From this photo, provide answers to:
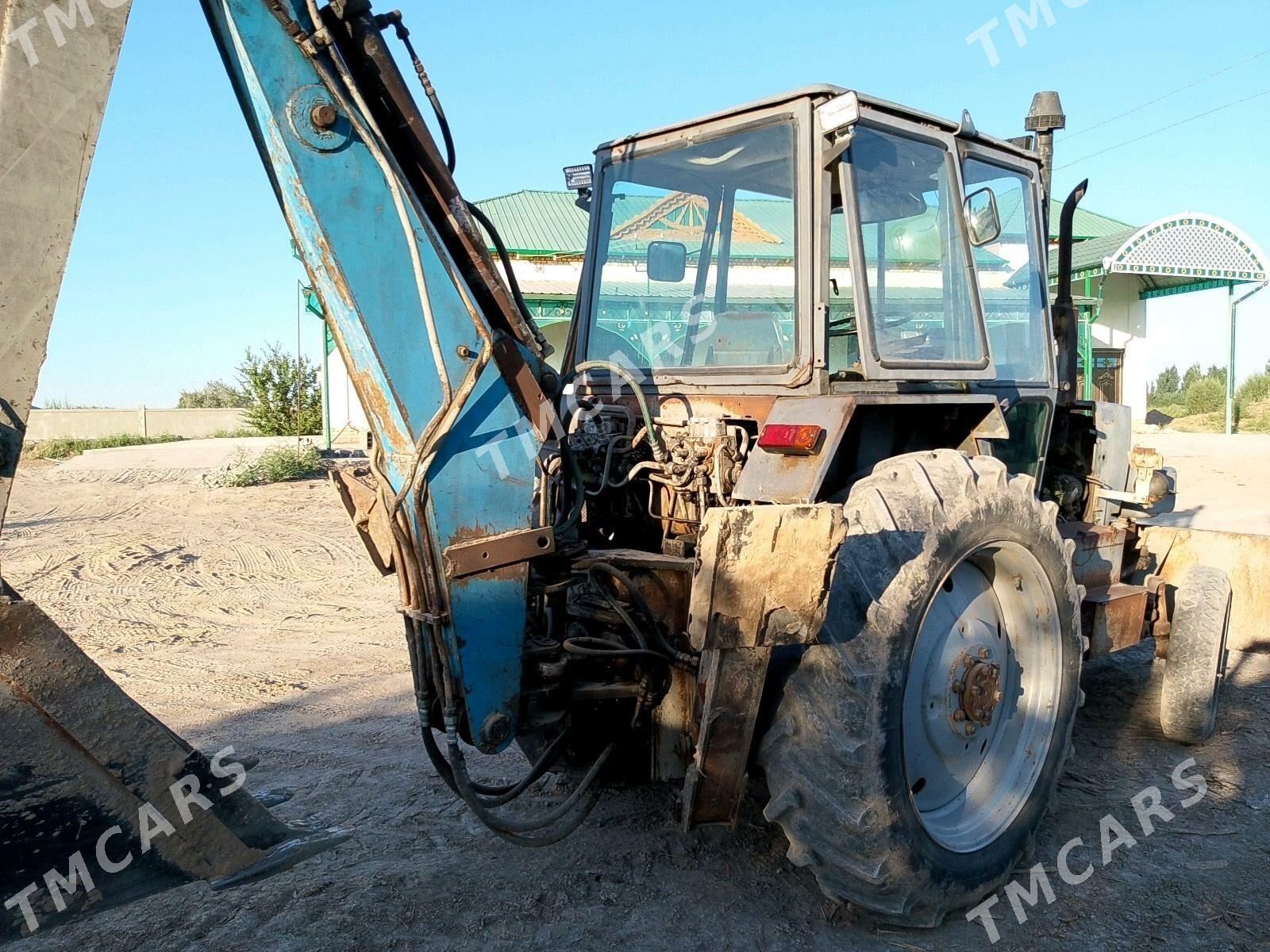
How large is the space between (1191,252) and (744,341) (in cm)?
1735

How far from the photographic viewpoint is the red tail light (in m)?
2.62

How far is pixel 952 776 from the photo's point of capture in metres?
2.98

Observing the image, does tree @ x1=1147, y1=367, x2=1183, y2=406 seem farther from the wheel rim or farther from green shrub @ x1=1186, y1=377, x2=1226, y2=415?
the wheel rim

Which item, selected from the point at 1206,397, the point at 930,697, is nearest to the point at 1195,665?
the point at 930,697

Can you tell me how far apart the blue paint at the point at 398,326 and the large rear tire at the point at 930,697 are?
851mm

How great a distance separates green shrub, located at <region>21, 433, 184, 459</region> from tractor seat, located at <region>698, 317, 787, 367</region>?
18966 mm

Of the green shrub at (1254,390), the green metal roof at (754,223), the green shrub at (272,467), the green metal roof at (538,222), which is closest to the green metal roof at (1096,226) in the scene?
the green metal roof at (754,223)

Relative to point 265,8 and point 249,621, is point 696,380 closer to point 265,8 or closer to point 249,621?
point 265,8

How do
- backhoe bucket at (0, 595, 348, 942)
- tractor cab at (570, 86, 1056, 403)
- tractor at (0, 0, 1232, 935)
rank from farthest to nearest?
tractor cab at (570, 86, 1056, 403) → tractor at (0, 0, 1232, 935) → backhoe bucket at (0, 595, 348, 942)

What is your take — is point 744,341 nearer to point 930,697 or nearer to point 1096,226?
point 930,697

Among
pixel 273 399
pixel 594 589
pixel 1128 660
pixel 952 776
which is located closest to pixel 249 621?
pixel 594 589

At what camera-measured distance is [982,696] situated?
9.62 feet

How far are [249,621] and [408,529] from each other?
5.14 metres

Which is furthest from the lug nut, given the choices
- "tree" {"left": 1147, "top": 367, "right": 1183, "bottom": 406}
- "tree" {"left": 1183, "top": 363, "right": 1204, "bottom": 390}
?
"tree" {"left": 1183, "top": 363, "right": 1204, "bottom": 390}
